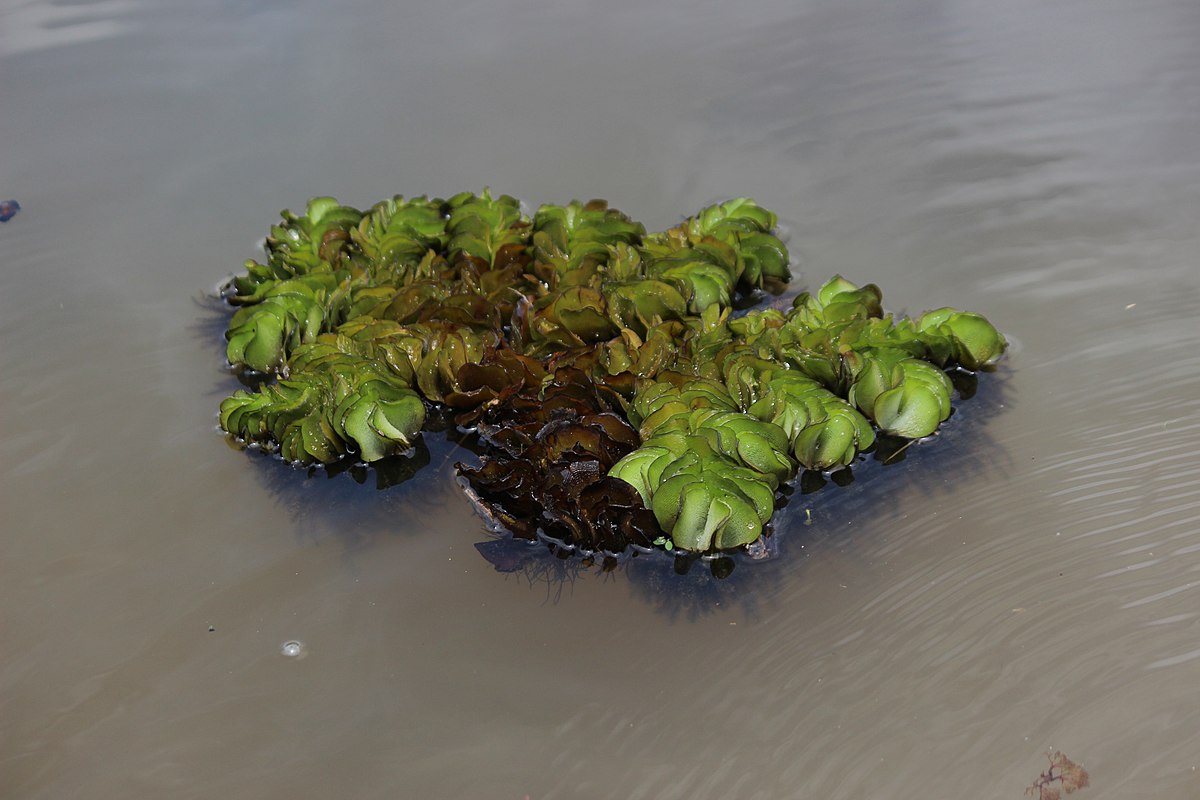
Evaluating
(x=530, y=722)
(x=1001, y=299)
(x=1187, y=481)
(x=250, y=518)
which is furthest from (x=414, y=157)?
(x=1187, y=481)

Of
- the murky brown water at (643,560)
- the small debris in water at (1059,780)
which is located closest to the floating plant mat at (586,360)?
the murky brown water at (643,560)

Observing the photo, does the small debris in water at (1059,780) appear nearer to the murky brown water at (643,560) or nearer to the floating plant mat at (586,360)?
the murky brown water at (643,560)

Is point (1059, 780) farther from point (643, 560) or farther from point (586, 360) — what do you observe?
point (586, 360)

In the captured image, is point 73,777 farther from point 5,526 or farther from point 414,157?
point 414,157

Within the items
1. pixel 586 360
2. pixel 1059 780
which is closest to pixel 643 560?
pixel 586 360

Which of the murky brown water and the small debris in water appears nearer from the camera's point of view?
the small debris in water

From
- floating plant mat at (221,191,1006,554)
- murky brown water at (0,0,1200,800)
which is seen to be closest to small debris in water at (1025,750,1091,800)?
murky brown water at (0,0,1200,800)

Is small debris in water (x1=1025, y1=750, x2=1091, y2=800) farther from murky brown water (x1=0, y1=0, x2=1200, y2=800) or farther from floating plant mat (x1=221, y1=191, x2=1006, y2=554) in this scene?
floating plant mat (x1=221, y1=191, x2=1006, y2=554)
